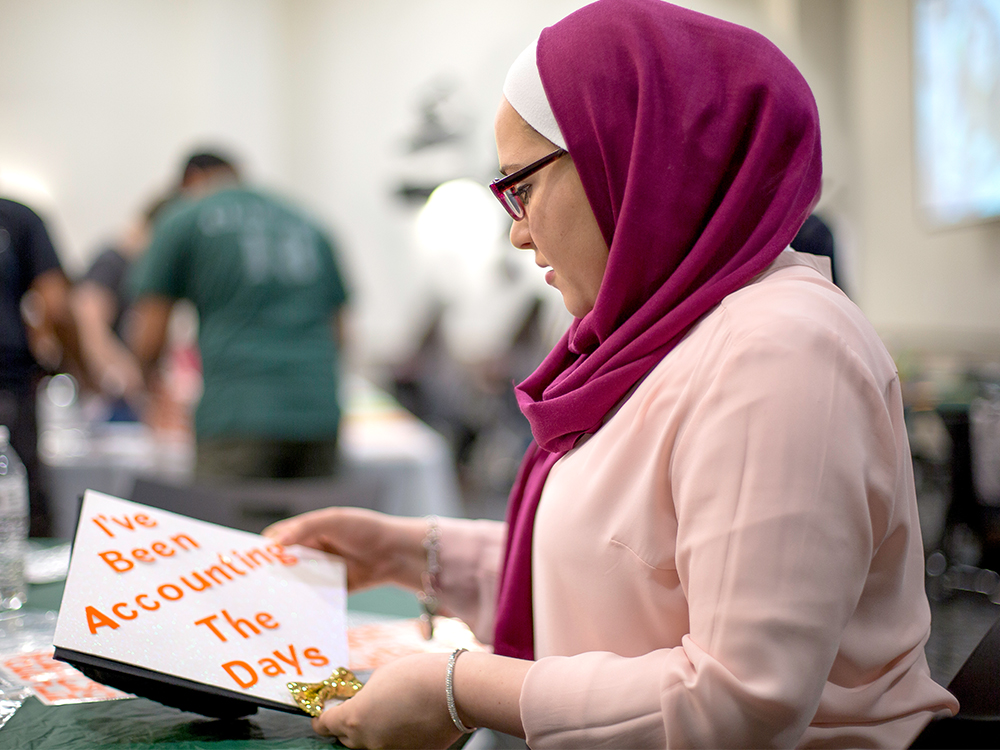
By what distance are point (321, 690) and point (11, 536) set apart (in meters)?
0.58

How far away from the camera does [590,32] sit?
70cm

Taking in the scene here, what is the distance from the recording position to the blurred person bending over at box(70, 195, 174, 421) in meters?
3.01

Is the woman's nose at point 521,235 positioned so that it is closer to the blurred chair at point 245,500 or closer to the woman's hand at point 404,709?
the woman's hand at point 404,709

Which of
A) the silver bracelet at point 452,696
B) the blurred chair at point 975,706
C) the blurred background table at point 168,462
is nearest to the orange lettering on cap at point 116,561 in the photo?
the silver bracelet at point 452,696

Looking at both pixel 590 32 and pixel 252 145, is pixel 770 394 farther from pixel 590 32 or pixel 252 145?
pixel 252 145

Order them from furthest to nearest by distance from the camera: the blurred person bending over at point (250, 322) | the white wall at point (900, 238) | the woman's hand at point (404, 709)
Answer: the white wall at point (900, 238) < the blurred person bending over at point (250, 322) < the woman's hand at point (404, 709)

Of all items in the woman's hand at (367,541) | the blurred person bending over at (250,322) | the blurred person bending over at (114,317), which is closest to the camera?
the woman's hand at (367,541)

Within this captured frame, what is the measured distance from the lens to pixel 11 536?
106 cm

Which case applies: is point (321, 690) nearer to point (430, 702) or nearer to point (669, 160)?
→ point (430, 702)

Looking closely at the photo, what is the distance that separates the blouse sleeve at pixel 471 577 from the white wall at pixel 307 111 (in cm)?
343

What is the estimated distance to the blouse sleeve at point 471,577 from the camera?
38.4 inches

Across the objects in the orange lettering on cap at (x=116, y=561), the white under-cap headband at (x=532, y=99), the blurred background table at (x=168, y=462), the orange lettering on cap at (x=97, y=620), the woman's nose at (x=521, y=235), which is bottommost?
the blurred background table at (x=168, y=462)

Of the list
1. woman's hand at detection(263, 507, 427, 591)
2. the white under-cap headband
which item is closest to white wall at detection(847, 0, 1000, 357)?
woman's hand at detection(263, 507, 427, 591)

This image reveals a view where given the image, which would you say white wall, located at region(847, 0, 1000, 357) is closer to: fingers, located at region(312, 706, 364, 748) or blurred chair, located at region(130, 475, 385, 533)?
blurred chair, located at region(130, 475, 385, 533)
